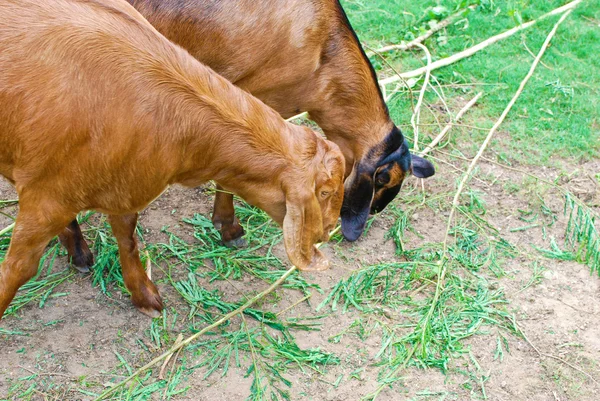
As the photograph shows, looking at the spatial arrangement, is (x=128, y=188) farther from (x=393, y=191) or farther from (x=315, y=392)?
(x=393, y=191)

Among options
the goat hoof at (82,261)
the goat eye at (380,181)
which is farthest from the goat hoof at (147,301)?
the goat eye at (380,181)

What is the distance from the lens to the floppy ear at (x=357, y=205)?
19.5 feet

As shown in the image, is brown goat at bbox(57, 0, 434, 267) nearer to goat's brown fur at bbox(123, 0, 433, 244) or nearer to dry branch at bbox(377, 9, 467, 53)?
goat's brown fur at bbox(123, 0, 433, 244)

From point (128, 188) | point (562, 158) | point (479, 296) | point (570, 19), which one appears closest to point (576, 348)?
point (479, 296)

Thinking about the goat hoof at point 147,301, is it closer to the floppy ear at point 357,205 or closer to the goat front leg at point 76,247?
the goat front leg at point 76,247

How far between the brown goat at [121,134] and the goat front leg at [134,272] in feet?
1.94

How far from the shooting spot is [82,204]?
13.7ft

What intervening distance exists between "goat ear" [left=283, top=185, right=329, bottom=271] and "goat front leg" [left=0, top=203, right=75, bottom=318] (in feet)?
4.07

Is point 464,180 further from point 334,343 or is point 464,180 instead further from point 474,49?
point 474,49

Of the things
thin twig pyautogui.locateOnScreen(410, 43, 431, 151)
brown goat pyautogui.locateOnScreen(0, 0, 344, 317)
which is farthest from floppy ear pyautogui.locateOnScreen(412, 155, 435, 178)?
brown goat pyautogui.locateOnScreen(0, 0, 344, 317)

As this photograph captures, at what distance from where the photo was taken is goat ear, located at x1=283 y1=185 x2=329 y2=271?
4.26m

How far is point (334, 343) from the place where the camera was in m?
5.17

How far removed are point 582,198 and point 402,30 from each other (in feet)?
10.6

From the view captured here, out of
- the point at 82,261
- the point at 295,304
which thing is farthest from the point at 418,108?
the point at 82,261
